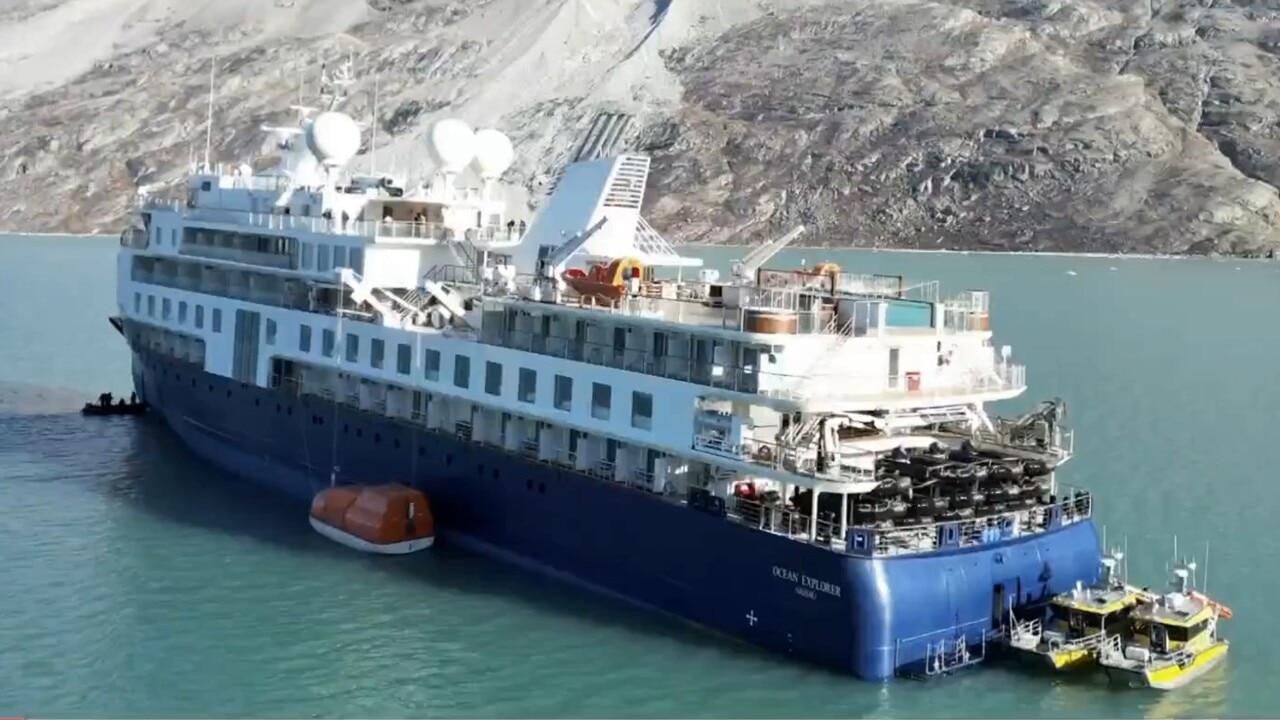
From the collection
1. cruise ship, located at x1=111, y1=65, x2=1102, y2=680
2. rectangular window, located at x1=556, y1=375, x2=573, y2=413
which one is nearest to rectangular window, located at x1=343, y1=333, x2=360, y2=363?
cruise ship, located at x1=111, y1=65, x2=1102, y2=680

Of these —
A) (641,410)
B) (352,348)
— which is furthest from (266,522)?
(641,410)

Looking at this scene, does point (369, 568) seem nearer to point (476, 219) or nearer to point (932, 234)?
point (476, 219)

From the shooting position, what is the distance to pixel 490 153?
1522 inches

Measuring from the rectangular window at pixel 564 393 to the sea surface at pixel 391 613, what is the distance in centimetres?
367

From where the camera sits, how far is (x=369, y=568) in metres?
29.5

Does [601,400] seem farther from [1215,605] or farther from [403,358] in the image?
[1215,605]

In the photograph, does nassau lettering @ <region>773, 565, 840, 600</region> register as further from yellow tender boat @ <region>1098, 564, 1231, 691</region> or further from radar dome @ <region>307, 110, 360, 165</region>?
radar dome @ <region>307, 110, 360, 165</region>

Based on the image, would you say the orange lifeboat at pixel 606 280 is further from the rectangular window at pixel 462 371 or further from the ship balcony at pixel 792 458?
the ship balcony at pixel 792 458

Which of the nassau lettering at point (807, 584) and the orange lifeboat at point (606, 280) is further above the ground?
the orange lifeboat at point (606, 280)

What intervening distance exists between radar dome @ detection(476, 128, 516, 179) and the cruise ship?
0.08 m

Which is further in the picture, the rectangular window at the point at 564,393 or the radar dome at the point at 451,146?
the radar dome at the point at 451,146

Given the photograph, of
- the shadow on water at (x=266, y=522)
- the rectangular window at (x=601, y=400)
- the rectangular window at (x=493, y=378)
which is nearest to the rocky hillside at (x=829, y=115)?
the shadow on water at (x=266, y=522)

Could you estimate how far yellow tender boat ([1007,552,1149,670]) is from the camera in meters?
23.8

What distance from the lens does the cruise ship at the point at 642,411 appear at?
23766 mm
